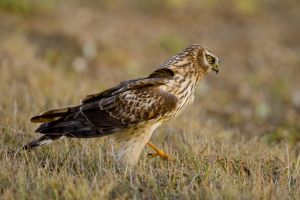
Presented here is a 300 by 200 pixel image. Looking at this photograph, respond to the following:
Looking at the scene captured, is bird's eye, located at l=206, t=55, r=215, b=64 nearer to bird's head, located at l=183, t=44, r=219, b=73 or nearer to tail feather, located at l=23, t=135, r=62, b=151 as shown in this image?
bird's head, located at l=183, t=44, r=219, b=73

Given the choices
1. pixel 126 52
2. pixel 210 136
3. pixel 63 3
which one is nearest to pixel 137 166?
pixel 210 136

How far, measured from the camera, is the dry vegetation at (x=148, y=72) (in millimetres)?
4863

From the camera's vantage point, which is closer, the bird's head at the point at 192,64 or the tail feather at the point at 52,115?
the tail feather at the point at 52,115

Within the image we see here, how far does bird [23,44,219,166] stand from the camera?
5535mm

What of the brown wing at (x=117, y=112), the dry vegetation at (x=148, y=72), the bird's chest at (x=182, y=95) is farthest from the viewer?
the bird's chest at (x=182, y=95)

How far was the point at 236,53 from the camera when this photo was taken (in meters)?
14.0

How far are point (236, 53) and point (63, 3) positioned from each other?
4.39 meters

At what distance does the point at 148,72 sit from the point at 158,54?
5.12 ft

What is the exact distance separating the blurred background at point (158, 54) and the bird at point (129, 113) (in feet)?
2.70

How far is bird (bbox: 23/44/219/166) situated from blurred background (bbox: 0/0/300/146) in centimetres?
82

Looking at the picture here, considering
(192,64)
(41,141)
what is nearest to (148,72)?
(192,64)

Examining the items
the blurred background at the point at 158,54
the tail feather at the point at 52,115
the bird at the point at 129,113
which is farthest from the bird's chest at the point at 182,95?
the blurred background at the point at 158,54

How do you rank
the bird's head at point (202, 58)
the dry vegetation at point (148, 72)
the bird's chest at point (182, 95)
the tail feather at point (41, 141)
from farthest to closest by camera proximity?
the bird's head at point (202, 58)
the bird's chest at point (182, 95)
the tail feather at point (41, 141)
the dry vegetation at point (148, 72)

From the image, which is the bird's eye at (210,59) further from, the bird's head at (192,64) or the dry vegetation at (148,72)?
the dry vegetation at (148,72)
